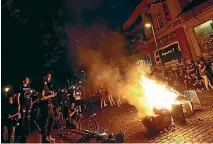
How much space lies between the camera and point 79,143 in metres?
5.30

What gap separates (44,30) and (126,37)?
588 inches

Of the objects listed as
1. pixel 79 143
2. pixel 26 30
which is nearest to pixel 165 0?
pixel 26 30

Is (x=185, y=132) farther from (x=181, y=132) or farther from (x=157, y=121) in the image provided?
(x=157, y=121)

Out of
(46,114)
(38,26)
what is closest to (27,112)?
(46,114)

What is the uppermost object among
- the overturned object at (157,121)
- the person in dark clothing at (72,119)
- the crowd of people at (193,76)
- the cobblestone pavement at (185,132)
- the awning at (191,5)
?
the awning at (191,5)

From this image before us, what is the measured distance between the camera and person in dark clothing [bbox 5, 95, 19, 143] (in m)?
6.44

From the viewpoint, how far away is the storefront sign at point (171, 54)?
17719mm

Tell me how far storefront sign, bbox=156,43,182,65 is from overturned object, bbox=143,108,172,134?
482 inches

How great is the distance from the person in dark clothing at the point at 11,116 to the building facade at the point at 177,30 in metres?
14.2

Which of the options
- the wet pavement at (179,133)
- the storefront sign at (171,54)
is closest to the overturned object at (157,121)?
the wet pavement at (179,133)

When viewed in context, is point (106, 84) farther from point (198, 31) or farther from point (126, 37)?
point (126, 37)

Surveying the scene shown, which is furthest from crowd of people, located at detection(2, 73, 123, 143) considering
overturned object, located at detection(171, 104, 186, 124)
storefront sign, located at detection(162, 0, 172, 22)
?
storefront sign, located at detection(162, 0, 172, 22)

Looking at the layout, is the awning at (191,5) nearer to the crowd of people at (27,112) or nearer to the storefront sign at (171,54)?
the storefront sign at (171,54)

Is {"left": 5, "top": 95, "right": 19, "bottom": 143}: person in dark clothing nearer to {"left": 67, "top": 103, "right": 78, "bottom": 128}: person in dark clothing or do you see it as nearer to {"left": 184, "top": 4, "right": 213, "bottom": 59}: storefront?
{"left": 67, "top": 103, "right": 78, "bottom": 128}: person in dark clothing
